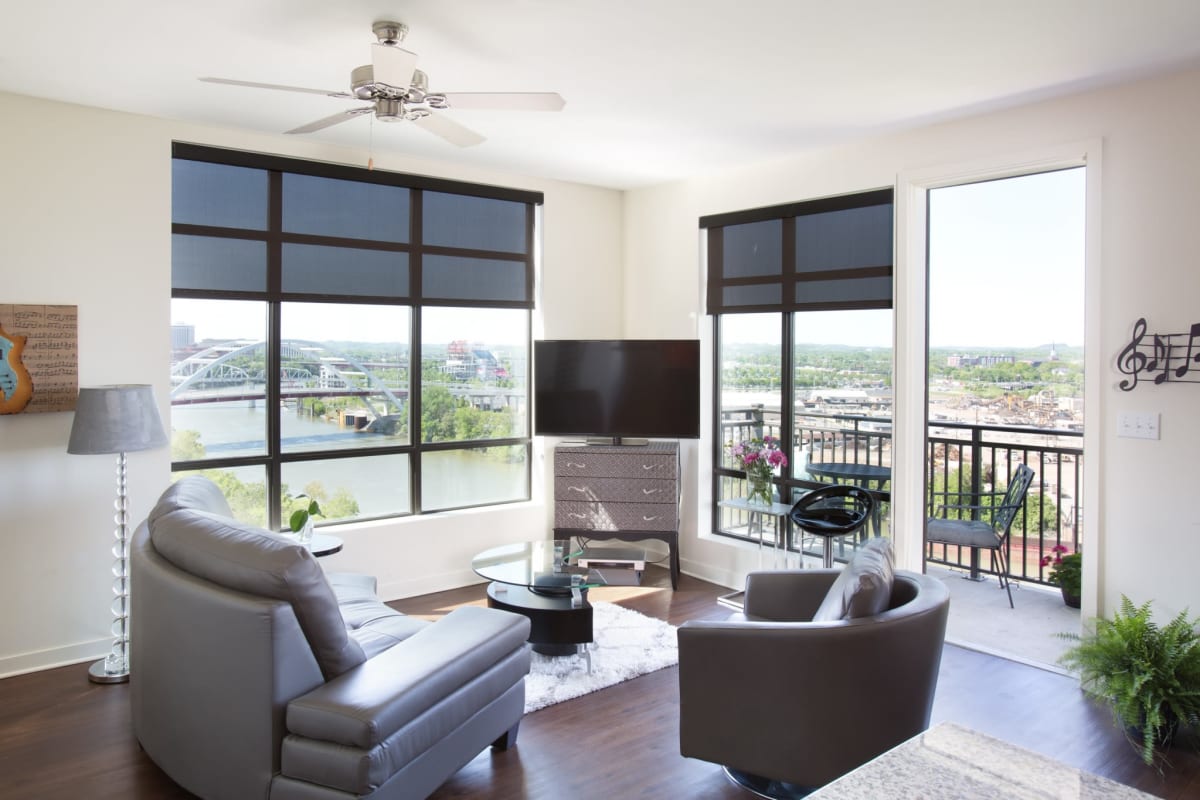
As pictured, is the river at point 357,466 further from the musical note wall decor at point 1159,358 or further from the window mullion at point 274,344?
the musical note wall decor at point 1159,358

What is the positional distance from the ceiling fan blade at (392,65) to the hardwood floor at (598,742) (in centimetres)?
257

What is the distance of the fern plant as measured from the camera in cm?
307

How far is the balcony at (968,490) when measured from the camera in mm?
4742

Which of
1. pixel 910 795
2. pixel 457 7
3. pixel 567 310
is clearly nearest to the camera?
pixel 910 795

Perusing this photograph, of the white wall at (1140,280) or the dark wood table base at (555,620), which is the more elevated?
the white wall at (1140,280)

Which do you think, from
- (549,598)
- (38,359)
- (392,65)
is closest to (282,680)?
(549,598)

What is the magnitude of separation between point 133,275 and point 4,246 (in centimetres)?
55

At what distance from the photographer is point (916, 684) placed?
2.60 meters

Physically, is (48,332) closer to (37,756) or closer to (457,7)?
(37,756)

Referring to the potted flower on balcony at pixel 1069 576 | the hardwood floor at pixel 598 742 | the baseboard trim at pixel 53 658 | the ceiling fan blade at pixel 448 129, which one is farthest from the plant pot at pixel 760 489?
the baseboard trim at pixel 53 658

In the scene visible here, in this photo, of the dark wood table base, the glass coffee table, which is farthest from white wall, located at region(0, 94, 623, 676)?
the dark wood table base

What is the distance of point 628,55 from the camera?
3.29m

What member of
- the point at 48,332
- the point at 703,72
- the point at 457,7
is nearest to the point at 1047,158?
the point at 703,72

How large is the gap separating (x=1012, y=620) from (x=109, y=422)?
4.98 m
